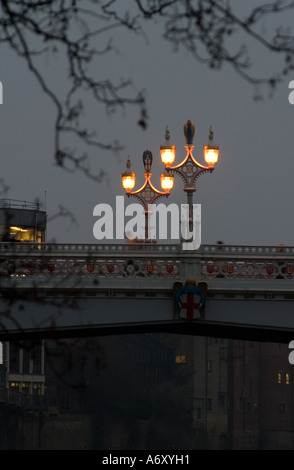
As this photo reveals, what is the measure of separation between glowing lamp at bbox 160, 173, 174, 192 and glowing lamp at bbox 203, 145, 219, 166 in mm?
5556

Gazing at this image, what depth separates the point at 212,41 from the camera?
10.3 m

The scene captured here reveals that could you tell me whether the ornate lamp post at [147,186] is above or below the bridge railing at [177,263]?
above

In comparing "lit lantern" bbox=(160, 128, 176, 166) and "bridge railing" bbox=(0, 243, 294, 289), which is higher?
"lit lantern" bbox=(160, 128, 176, 166)

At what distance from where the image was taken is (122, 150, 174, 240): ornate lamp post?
1588 inches

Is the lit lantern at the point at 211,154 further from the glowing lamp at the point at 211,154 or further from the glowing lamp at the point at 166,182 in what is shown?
the glowing lamp at the point at 166,182

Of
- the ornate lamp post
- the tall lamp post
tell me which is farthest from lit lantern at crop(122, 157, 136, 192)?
the tall lamp post

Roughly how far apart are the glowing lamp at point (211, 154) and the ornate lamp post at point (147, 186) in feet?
13.4


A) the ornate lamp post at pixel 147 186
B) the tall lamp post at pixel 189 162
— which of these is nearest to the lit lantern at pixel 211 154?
the tall lamp post at pixel 189 162

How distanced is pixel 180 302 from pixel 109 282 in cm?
214

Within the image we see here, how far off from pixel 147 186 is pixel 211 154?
5178 millimetres

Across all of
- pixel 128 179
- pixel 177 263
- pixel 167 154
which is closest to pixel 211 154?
pixel 167 154

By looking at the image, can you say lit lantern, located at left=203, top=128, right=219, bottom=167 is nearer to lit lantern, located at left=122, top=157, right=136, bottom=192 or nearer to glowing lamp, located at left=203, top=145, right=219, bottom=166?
glowing lamp, located at left=203, top=145, right=219, bottom=166

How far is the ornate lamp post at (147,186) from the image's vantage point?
40344 mm
